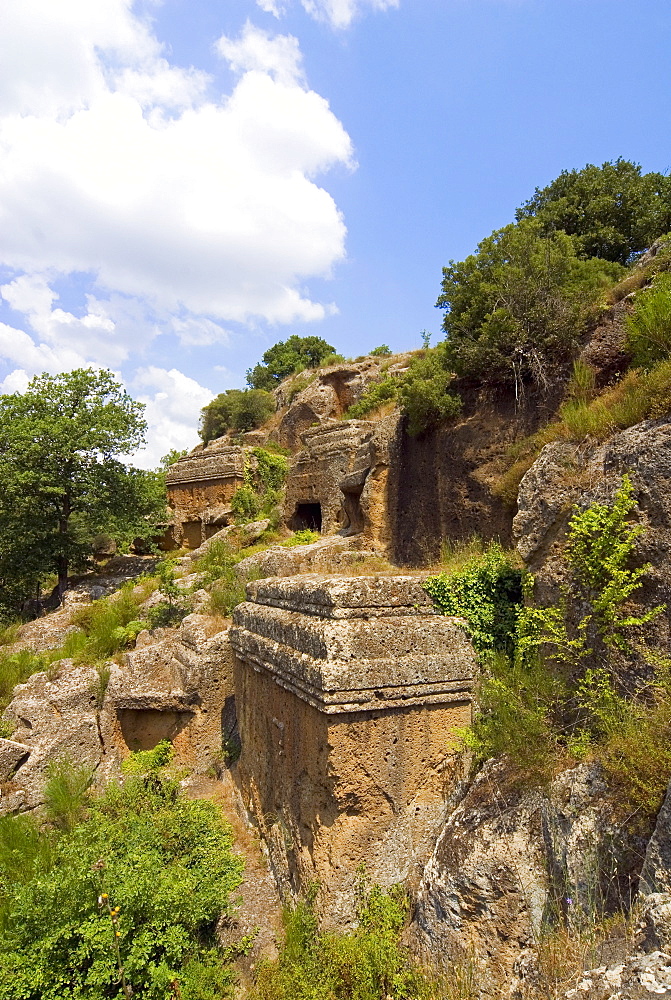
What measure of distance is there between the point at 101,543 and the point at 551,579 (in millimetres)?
17214

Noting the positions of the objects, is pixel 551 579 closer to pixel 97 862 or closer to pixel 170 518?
pixel 97 862

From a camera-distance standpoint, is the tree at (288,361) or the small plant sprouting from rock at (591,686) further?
the tree at (288,361)

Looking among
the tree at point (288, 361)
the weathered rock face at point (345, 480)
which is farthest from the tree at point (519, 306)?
the tree at point (288, 361)

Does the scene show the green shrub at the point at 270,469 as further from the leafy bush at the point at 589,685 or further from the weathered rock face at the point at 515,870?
the weathered rock face at the point at 515,870

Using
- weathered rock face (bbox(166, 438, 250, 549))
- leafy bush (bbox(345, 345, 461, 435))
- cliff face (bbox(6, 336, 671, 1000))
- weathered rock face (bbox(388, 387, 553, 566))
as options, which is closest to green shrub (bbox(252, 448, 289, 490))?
weathered rock face (bbox(166, 438, 250, 549))

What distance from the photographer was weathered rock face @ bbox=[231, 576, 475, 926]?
365 cm

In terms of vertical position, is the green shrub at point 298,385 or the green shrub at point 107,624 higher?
the green shrub at point 298,385

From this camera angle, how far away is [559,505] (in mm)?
3674

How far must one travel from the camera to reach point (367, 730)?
3705 millimetres

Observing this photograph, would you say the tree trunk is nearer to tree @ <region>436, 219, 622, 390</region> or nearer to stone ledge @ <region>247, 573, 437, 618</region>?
tree @ <region>436, 219, 622, 390</region>

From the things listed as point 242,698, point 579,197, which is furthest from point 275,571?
point 579,197

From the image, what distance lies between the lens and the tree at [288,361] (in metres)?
38.0

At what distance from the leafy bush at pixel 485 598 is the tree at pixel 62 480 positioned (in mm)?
11875

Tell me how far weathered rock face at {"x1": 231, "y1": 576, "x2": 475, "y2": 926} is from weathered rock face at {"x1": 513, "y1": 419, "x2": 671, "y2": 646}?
0.86 meters
